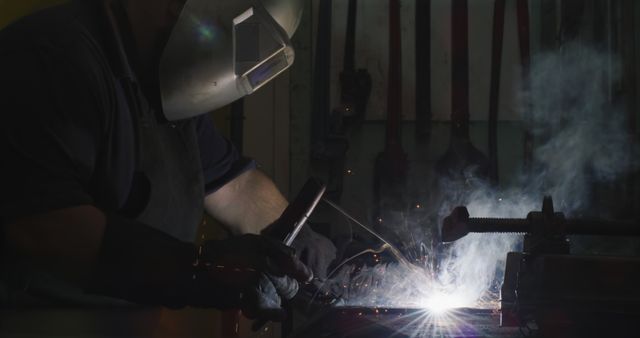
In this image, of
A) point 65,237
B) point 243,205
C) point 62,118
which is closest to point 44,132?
point 62,118

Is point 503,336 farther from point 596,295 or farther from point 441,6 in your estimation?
point 441,6

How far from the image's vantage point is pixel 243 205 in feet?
6.61

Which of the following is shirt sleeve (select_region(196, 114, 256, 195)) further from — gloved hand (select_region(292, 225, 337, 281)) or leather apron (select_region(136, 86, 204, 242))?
gloved hand (select_region(292, 225, 337, 281))

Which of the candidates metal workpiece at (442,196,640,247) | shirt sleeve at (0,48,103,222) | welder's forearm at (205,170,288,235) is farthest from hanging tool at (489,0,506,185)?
shirt sleeve at (0,48,103,222)

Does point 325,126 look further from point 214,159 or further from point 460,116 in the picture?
point 214,159

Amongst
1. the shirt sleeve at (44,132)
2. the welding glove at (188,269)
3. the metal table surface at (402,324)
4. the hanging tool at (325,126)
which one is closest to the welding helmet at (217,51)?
the shirt sleeve at (44,132)

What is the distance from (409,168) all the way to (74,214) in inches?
59.8

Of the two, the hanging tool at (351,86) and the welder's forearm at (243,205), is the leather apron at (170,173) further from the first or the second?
the hanging tool at (351,86)

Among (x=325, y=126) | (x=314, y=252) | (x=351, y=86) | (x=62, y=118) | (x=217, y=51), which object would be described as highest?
(x=217, y=51)

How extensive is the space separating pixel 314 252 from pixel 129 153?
0.53 m

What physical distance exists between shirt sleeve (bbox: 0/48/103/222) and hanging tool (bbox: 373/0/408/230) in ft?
4.46

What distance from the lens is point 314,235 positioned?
180 cm

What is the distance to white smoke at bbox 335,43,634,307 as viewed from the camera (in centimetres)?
206

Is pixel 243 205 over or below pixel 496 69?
below
